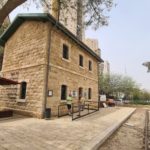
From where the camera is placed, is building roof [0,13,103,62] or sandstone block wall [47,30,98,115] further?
sandstone block wall [47,30,98,115]

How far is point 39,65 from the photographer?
13266mm

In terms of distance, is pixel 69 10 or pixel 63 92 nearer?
pixel 69 10

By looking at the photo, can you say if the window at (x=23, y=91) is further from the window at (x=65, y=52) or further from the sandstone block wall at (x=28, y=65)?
the window at (x=65, y=52)

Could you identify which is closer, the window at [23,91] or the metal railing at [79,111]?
the metal railing at [79,111]

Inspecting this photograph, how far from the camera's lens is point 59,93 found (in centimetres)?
1400

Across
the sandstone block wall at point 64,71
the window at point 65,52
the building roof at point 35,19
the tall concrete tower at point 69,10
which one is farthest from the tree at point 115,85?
the tall concrete tower at point 69,10

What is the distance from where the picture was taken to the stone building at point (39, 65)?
1299 centimetres

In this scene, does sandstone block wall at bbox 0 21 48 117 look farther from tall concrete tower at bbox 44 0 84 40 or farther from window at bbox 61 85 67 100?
tall concrete tower at bbox 44 0 84 40

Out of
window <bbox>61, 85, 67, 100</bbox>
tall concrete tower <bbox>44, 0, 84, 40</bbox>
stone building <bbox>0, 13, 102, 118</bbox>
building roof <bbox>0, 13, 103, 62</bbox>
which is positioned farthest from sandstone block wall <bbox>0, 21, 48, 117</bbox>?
tall concrete tower <bbox>44, 0, 84, 40</bbox>

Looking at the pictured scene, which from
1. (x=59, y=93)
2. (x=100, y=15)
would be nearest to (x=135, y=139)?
(x=100, y=15)

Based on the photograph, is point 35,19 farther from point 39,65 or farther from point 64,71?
point 64,71

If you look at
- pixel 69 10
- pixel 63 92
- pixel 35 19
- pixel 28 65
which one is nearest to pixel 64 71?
pixel 63 92

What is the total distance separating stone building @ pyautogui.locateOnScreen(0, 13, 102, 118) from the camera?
1299 centimetres

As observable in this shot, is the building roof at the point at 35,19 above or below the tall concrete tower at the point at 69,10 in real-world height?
above
